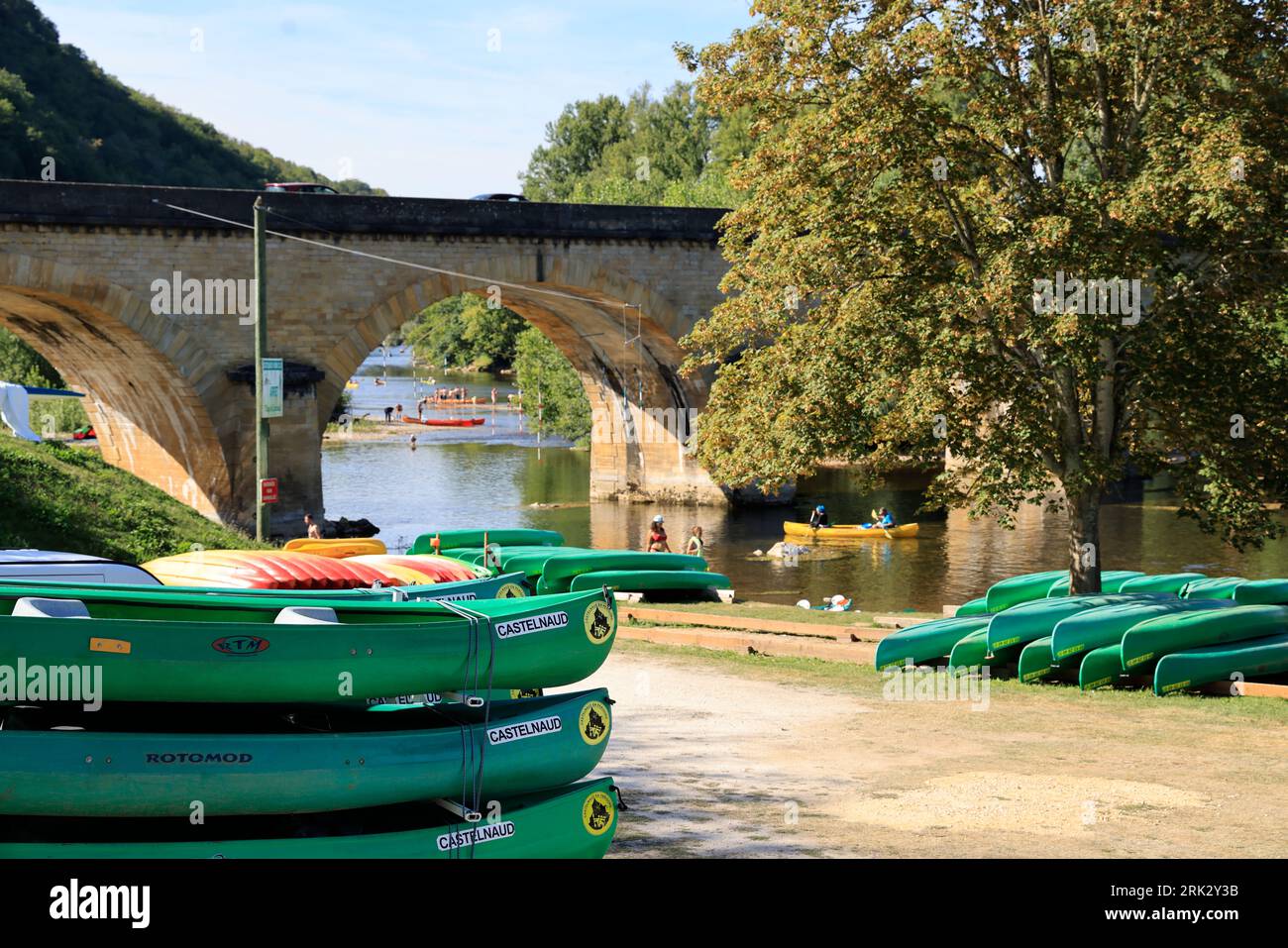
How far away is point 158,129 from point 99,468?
97315 millimetres

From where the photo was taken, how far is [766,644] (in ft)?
58.4

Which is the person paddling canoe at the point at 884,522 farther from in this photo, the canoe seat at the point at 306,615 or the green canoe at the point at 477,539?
the canoe seat at the point at 306,615

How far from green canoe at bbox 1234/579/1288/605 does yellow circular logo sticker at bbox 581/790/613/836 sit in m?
11.2

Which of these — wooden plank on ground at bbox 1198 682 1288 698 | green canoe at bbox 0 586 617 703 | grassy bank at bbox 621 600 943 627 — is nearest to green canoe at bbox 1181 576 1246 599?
grassy bank at bbox 621 600 943 627

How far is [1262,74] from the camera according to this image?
1823 centimetres

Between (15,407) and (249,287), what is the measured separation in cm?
599

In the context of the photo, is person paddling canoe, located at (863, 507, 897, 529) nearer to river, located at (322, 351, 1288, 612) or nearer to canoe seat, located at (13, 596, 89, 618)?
river, located at (322, 351, 1288, 612)

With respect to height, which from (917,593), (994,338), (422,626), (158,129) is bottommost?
(917,593)

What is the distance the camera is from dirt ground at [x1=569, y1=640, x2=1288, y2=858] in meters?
9.12

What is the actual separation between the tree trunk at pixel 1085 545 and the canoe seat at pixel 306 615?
12.4 metres

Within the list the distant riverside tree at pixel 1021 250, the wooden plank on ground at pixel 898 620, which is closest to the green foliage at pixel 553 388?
the wooden plank on ground at pixel 898 620

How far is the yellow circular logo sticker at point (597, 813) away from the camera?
870 centimetres
